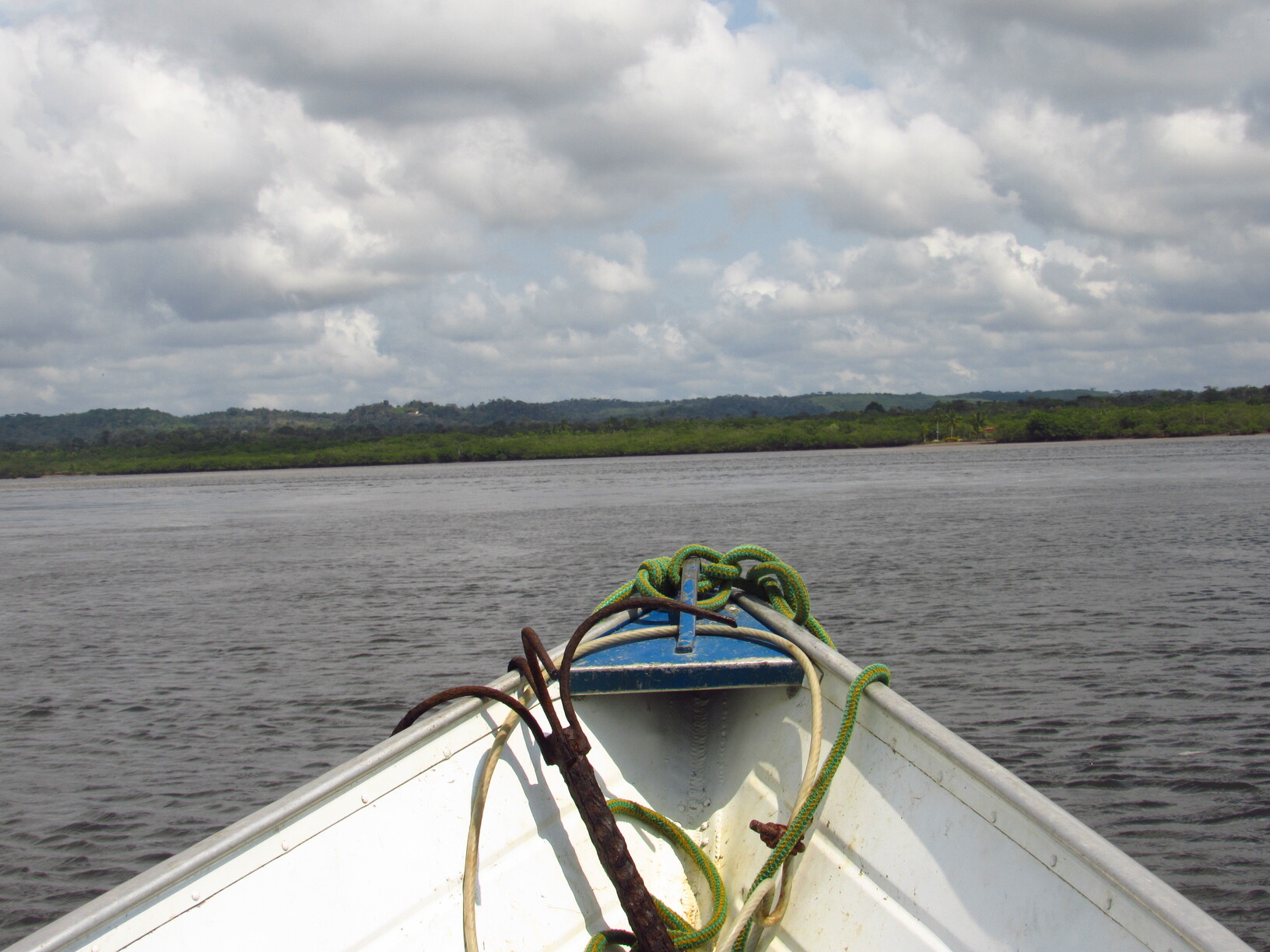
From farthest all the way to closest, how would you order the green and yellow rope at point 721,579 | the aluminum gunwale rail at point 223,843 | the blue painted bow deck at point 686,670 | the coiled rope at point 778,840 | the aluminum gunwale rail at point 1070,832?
1. the green and yellow rope at point 721,579
2. the blue painted bow deck at point 686,670
3. the coiled rope at point 778,840
4. the aluminum gunwale rail at point 223,843
5. the aluminum gunwale rail at point 1070,832

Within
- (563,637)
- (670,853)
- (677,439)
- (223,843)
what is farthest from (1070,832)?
(677,439)

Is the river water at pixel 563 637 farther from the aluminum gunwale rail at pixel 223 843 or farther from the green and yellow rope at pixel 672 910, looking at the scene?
the aluminum gunwale rail at pixel 223 843

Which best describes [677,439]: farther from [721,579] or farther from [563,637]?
[721,579]

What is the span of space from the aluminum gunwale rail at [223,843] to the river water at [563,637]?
11.5ft

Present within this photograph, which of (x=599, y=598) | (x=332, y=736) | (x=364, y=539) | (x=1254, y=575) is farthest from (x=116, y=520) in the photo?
(x=1254, y=575)

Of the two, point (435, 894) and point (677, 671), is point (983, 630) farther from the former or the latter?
point (435, 894)

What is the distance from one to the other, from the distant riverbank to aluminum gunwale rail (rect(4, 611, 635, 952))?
317ft

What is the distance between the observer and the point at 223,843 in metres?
2.78

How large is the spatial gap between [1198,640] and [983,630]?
2245 mm

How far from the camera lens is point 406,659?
36.9 feet

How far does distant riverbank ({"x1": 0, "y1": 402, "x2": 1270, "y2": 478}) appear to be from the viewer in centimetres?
9150

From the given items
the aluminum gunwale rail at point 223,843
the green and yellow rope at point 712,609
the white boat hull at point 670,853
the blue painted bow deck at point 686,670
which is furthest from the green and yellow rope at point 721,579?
the aluminum gunwale rail at point 223,843

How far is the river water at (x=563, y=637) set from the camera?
6.52 meters

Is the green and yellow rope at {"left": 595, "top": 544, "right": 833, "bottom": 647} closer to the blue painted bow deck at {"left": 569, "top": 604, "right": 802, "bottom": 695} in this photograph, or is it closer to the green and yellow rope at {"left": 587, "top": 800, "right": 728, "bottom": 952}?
the blue painted bow deck at {"left": 569, "top": 604, "right": 802, "bottom": 695}
